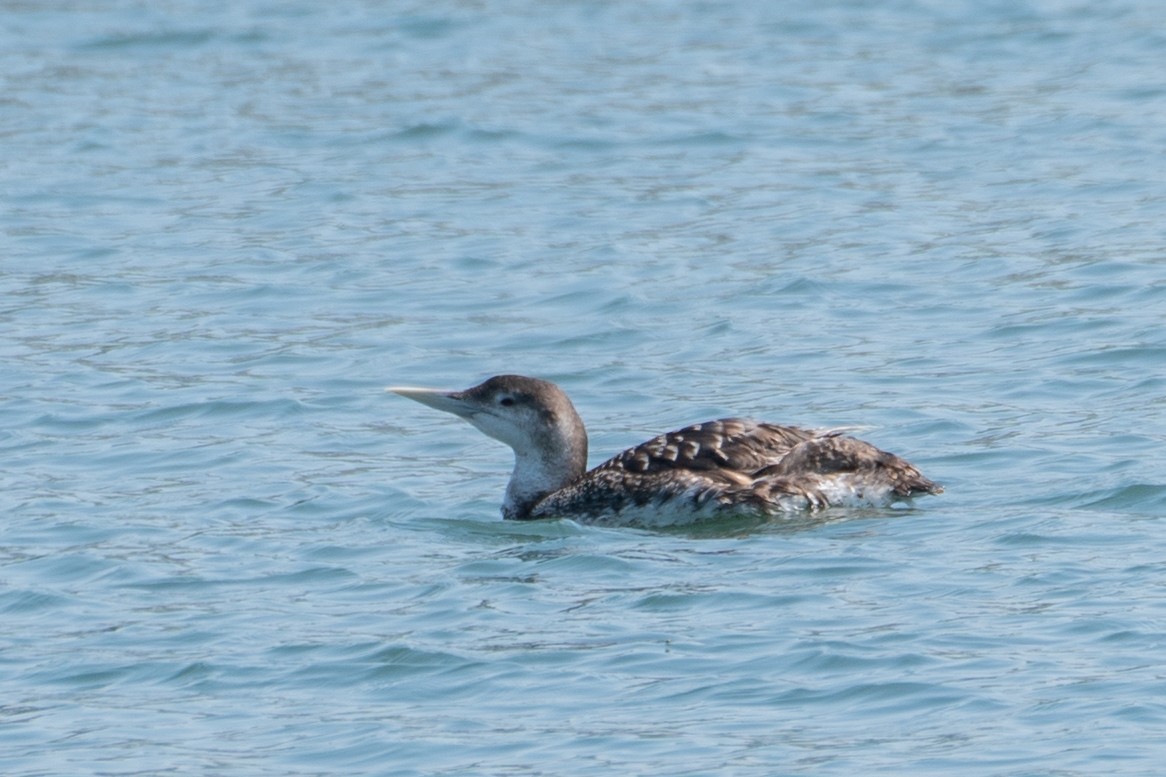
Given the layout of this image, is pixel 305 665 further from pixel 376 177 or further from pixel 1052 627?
pixel 376 177

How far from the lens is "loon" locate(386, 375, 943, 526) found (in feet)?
32.4

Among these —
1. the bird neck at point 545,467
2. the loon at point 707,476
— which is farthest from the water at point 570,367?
the bird neck at point 545,467

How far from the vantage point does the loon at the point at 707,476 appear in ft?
32.4

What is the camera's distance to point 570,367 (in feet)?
42.2

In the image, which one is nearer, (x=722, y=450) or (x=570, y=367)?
(x=722, y=450)

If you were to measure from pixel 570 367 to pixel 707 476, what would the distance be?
118 inches

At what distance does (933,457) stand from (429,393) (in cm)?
225

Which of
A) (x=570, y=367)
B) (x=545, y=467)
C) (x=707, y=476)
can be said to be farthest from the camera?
(x=570, y=367)

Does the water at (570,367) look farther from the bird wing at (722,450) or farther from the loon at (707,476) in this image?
the bird wing at (722,450)

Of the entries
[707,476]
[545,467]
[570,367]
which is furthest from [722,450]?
[570,367]

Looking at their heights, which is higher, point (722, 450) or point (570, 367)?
point (722, 450)

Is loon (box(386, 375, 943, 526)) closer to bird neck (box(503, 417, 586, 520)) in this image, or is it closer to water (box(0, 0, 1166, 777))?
bird neck (box(503, 417, 586, 520))

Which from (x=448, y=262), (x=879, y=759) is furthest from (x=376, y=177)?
(x=879, y=759)

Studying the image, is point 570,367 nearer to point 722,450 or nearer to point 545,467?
point 545,467
